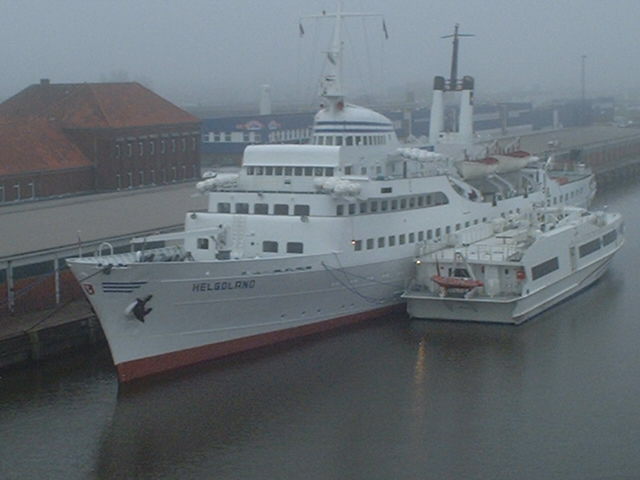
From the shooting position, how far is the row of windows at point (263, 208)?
2477cm

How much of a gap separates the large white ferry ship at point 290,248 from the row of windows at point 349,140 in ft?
0.09

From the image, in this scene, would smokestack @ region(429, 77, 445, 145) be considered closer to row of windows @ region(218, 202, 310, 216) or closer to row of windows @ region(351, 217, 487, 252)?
row of windows @ region(351, 217, 487, 252)

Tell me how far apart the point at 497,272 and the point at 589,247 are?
594 cm

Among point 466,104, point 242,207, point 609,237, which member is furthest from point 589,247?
point 242,207

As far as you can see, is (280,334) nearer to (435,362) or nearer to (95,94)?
(435,362)

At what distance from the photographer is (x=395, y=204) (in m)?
26.2

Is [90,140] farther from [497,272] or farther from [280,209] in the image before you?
[497,272]

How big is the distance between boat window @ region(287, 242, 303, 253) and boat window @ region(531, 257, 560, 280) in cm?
607

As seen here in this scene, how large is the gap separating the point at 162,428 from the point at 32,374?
4.15 m

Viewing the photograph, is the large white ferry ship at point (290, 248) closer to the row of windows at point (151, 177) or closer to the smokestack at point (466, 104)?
the smokestack at point (466, 104)

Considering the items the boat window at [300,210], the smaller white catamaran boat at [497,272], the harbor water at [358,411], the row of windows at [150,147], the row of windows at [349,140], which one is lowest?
the harbor water at [358,411]

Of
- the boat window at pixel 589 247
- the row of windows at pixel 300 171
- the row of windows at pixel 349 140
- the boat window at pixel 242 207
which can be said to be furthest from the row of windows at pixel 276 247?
the boat window at pixel 589 247

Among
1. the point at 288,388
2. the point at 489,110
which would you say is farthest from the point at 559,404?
the point at 489,110

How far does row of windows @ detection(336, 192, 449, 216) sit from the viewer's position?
81.9 ft
